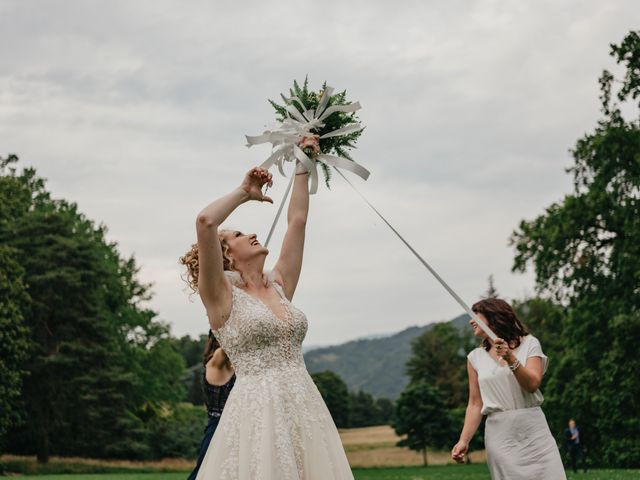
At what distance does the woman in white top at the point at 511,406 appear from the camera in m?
6.01

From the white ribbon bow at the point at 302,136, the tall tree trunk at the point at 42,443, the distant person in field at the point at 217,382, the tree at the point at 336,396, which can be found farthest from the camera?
the tree at the point at 336,396

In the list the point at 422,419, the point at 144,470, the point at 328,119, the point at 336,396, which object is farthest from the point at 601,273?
the point at 336,396

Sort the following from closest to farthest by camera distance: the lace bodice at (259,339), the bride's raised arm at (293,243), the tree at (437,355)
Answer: the lace bodice at (259,339)
the bride's raised arm at (293,243)
the tree at (437,355)

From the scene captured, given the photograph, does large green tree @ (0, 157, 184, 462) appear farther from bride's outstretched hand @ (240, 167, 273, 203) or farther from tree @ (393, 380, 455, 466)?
bride's outstretched hand @ (240, 167, 273, 203)

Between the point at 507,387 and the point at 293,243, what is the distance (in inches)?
87.5

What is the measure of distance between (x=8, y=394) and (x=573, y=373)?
76.2 ft

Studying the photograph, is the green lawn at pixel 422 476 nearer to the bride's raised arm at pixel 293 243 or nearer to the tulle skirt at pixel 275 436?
the bride's raised arm at pixel 293 243

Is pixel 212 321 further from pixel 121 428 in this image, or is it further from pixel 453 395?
pixel 453 395

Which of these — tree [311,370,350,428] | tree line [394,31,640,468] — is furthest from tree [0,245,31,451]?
tree [311,370,350,428]

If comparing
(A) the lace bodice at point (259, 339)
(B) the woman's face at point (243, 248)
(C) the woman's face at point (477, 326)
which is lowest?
(A) the lace bodice at point (259, 339)

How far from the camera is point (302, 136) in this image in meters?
5.30

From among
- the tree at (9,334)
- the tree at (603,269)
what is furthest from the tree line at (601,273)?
the tree at (9,334)

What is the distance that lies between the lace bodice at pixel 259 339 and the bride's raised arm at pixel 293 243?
480mm

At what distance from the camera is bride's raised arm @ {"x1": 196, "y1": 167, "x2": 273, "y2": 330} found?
410 centimetres
